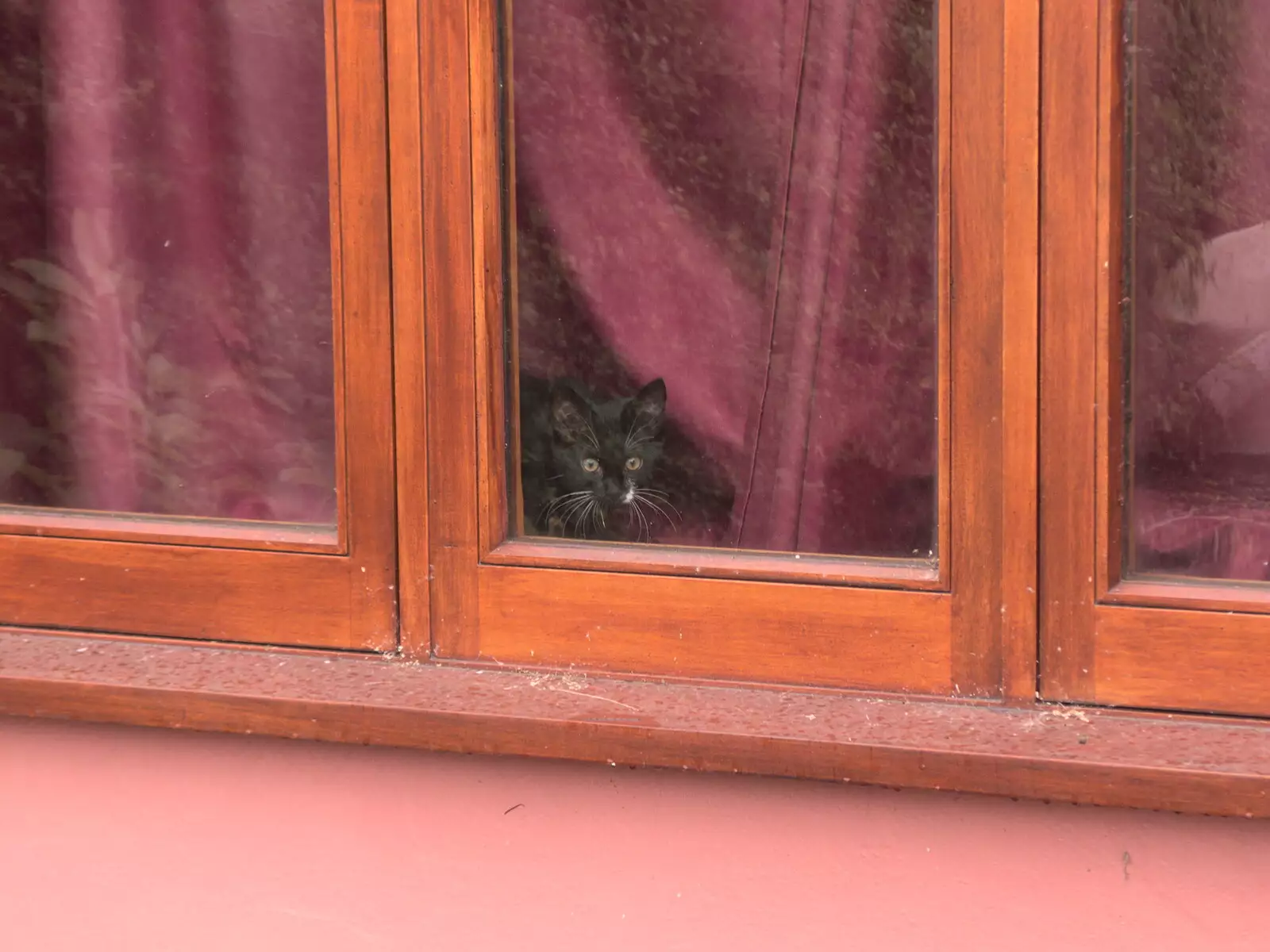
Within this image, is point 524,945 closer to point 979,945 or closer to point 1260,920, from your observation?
point 979,945

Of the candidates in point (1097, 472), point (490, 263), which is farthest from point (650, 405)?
point (1097, 472)

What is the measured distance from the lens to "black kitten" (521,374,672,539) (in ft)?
5.47

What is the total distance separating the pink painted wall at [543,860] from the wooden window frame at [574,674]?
0.20 feet

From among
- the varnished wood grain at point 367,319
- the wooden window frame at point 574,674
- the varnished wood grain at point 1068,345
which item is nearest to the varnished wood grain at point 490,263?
the wooden window frame at point 574,674

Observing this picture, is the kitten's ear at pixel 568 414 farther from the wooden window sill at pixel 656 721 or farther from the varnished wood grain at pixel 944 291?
the varnished wood grain at pixel 944 291

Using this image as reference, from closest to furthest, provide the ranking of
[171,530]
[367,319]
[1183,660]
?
[1183,660] → [367,319] → [171,530]

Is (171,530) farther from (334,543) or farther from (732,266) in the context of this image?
(732,266)

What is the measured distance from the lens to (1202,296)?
1437 millimetres

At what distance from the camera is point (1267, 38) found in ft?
4.62

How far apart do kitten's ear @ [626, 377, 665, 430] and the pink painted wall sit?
0.54 m

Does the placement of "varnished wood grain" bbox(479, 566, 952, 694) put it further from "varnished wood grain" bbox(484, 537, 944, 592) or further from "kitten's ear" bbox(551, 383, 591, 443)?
"kitten's ear" bbox(551, 383, 591, 443)

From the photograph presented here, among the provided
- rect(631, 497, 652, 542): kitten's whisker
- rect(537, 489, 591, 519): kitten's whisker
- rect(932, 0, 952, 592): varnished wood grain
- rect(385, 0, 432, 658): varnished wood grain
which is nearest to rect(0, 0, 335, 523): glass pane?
Answer: rect(385, 0, 432, 658): varnished wood grain

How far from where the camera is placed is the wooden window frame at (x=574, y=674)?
4.36 ft

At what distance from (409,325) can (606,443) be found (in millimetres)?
415
